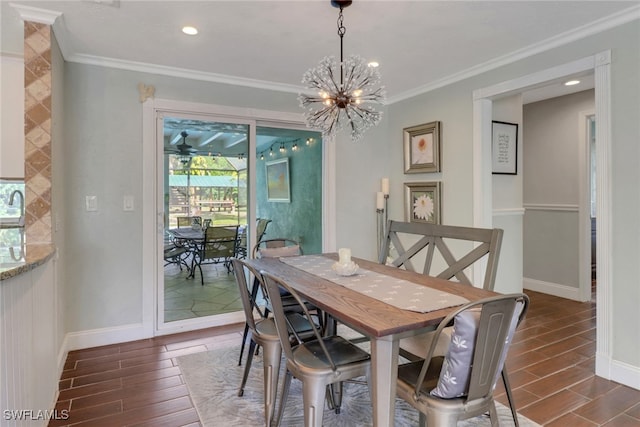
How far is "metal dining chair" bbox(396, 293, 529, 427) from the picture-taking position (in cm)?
122

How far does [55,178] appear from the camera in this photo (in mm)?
2484

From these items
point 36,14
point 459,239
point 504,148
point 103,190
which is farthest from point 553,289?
point 36,14

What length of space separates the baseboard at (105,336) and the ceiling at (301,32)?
1.78 meters

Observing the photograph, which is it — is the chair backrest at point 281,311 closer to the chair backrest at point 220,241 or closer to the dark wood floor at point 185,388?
the dark wood floor at point 185,388

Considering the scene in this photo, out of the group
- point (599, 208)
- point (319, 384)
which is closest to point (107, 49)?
point (319, 384)

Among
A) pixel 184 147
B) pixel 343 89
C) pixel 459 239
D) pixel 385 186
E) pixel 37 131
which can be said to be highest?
pixel 343 89

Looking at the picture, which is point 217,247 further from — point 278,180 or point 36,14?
point 36,14

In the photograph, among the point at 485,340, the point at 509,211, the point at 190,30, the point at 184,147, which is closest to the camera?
the point at 485,340

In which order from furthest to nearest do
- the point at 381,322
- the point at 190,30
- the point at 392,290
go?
the point at 190,30, the point at 392,290, the point at 381,322

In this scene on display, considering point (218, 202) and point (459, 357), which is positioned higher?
point (218, 202)

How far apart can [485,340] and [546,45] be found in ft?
8.43

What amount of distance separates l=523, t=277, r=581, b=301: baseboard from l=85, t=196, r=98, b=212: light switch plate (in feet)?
16.6

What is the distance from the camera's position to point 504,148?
366cm

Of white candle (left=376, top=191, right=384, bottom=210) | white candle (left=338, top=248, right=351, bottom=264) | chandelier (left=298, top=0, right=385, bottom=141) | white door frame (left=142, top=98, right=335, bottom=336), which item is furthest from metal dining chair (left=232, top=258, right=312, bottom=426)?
white candle (left=376, top=191, right=384, bottom=210)
